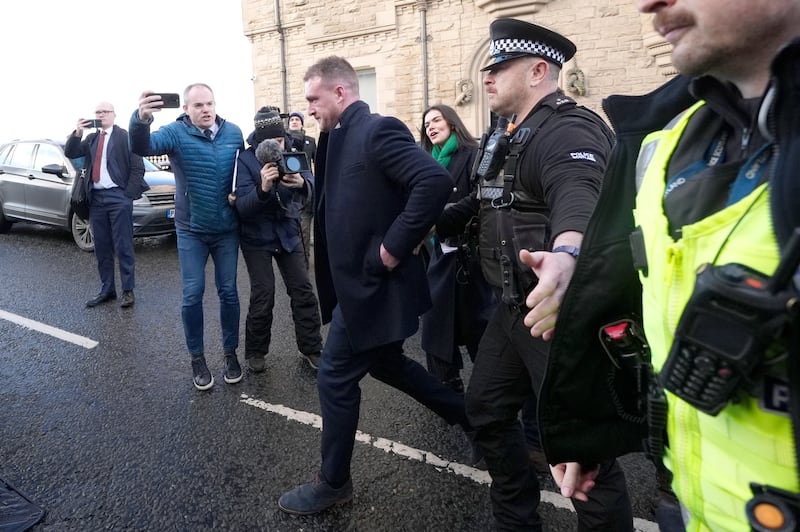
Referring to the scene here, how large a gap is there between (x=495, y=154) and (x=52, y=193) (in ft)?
29.4

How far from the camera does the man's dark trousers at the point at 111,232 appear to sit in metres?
5.87

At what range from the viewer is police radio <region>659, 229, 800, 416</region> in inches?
28.1

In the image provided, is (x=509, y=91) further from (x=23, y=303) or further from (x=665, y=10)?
(x=23, y=303)

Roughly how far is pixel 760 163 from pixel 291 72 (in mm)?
14336

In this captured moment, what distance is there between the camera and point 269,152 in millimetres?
3543

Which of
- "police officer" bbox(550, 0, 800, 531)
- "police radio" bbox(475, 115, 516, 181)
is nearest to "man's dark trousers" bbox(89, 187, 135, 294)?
"police radio" bbox(475, 115, 516, 181)

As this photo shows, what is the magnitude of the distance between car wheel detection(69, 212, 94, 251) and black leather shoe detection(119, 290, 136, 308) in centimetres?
312

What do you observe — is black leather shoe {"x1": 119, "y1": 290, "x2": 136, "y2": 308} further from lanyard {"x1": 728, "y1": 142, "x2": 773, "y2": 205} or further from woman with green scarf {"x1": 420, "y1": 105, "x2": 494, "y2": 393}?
lanyard {"x1": 728, "y1": 142, "x2": 773, "y2": 205}

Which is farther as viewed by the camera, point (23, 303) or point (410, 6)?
point (410, 6)

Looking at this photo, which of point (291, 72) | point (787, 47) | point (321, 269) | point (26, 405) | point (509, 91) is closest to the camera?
point (787, 47)

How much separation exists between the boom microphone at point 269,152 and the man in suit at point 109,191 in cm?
309

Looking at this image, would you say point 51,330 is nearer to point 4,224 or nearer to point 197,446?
point 197,446

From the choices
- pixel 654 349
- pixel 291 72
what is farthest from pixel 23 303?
pixel 291 72

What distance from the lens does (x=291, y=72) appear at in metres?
13.9
